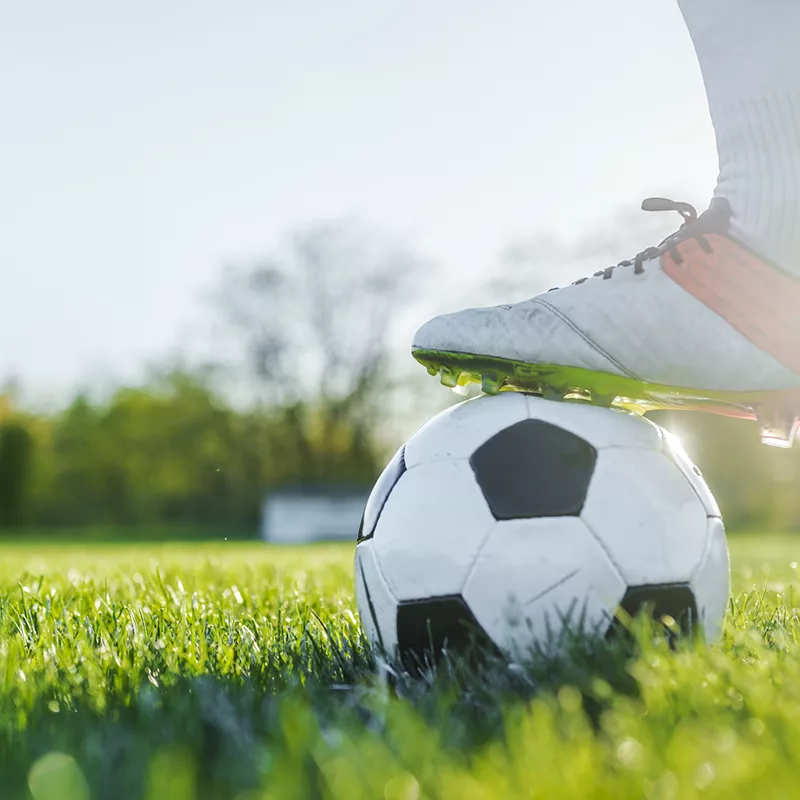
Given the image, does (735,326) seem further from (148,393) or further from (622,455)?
(148,393)

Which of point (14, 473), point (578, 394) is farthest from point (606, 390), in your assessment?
point (14, 473)

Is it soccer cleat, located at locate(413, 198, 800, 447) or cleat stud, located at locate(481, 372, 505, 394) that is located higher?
soccer cleat, located at locate(413, 198, 800, 447)

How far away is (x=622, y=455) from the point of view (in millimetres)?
2170

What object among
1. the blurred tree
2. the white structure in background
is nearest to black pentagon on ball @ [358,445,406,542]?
the white structure in background

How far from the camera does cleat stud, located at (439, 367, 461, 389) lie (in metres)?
2.56

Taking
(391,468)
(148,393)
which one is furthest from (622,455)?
(148,393)

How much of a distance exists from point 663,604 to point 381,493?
72 centimetres

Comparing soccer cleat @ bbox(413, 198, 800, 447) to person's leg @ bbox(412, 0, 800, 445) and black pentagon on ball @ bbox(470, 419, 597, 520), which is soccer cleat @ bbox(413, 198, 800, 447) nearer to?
person's leg @ bbox(412, 0, 800, 445)

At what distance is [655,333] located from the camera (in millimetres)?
2520

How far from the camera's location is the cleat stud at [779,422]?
267cm

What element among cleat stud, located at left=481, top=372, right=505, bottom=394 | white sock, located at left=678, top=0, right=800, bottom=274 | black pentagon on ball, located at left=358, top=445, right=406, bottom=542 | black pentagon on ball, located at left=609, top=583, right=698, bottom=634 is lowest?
black pentagon on ball, located at left=609, top=583, right=698, bottom=634

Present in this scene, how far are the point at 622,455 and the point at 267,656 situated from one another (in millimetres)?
986

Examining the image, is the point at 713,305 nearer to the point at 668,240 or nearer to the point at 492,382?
the point at 668,240

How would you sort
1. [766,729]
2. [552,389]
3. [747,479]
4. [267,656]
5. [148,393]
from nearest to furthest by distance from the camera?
[766,729], [267,656], [552,389], [747,479], [148,393]
